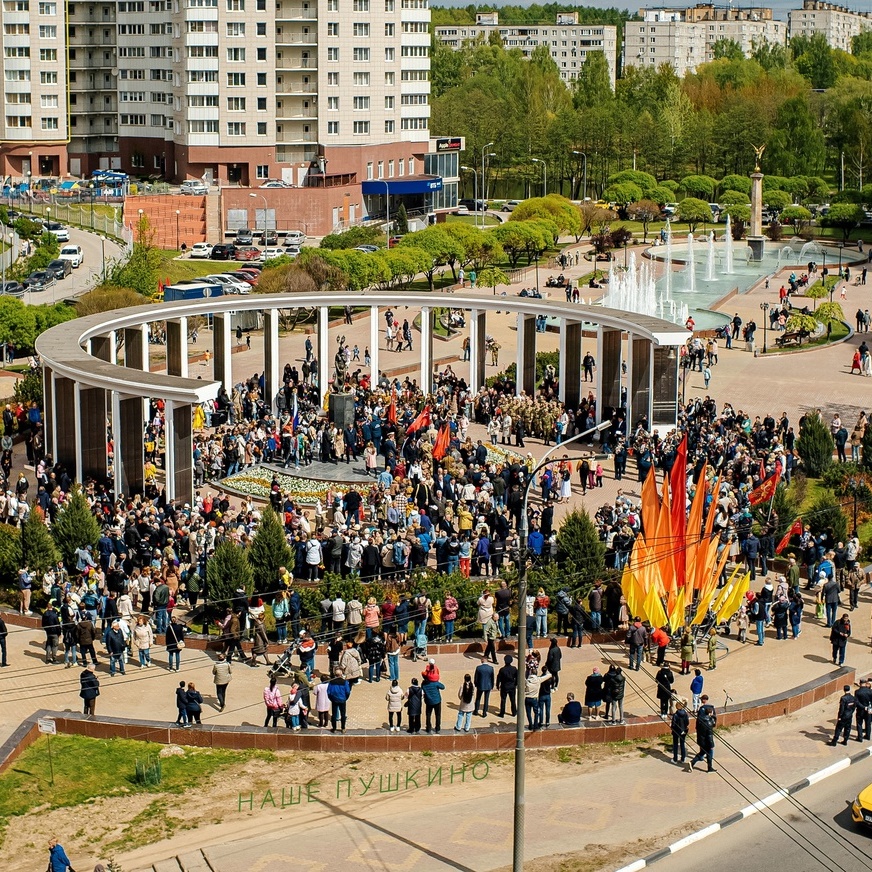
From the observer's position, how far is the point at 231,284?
222 ft

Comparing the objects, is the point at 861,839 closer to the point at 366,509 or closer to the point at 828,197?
the point at 366,509

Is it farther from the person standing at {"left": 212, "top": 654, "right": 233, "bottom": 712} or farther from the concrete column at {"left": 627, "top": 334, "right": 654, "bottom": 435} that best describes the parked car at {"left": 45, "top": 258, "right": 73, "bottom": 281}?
the person standing at {"left": 212, "top": 654, "right": 233, "bottom": 712}

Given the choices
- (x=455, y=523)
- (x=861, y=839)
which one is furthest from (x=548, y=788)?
(x=455, y=523)

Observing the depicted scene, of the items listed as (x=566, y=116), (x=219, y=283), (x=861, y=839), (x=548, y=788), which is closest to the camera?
(x=861, y=839)

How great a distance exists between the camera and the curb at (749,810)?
20.3 metres

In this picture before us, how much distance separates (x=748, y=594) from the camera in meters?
28.7

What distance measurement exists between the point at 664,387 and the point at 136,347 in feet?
43.0

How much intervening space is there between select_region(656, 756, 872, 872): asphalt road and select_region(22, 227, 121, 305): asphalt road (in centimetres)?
4804

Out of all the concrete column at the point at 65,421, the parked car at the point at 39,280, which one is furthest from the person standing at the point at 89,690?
the parked car at the point at 39,280

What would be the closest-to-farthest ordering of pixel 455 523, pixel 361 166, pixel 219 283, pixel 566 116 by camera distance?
pixel 455 523, pixel 219 283, pixel 361 166, pixel 566 116

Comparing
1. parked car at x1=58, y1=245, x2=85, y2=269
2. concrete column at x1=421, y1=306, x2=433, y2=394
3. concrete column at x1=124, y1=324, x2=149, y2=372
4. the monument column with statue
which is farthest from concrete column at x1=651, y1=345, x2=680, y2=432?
the monument column with statue

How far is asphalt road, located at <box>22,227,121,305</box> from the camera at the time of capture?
68125 millimetres

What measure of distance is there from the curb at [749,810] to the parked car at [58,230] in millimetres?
62378

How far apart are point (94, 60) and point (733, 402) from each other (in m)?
78.2
